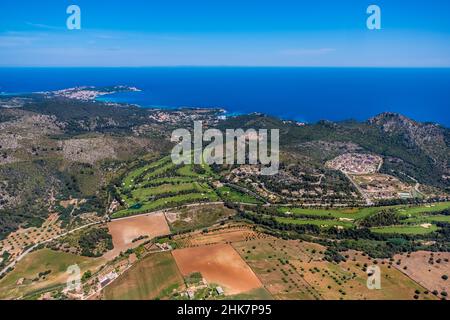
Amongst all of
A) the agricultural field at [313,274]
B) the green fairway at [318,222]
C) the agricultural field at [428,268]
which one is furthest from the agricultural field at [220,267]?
the agricultural field at [428,268]

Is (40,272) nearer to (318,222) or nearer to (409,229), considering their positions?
(318,222)

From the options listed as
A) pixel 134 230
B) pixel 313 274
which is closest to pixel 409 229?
pixel 313 274

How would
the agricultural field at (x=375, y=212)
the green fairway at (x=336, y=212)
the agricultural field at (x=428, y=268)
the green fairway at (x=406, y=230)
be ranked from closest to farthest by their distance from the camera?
the agricultural field at (x=428, y=268) < the green fairway at (x=406, y=230) < the agricultural field at (x=375, y=212) < the green fairway at (x=336, y=212)

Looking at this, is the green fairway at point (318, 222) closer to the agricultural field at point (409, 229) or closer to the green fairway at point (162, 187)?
the agricultural field at point (409, 229)

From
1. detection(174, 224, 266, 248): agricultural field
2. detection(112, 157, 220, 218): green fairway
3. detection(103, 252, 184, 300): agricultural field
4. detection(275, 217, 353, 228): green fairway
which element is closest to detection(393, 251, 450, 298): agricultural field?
detection(275, 217, 353, 228): green fairway

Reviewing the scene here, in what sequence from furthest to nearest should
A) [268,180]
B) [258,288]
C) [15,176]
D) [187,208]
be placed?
1. [268,180]
2. [15,176]
3. [187,208]
4. [258,288]

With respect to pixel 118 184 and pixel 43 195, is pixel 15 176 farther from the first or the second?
pixel 118 184

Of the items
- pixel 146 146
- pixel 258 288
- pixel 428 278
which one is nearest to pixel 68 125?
pixel 146 146
